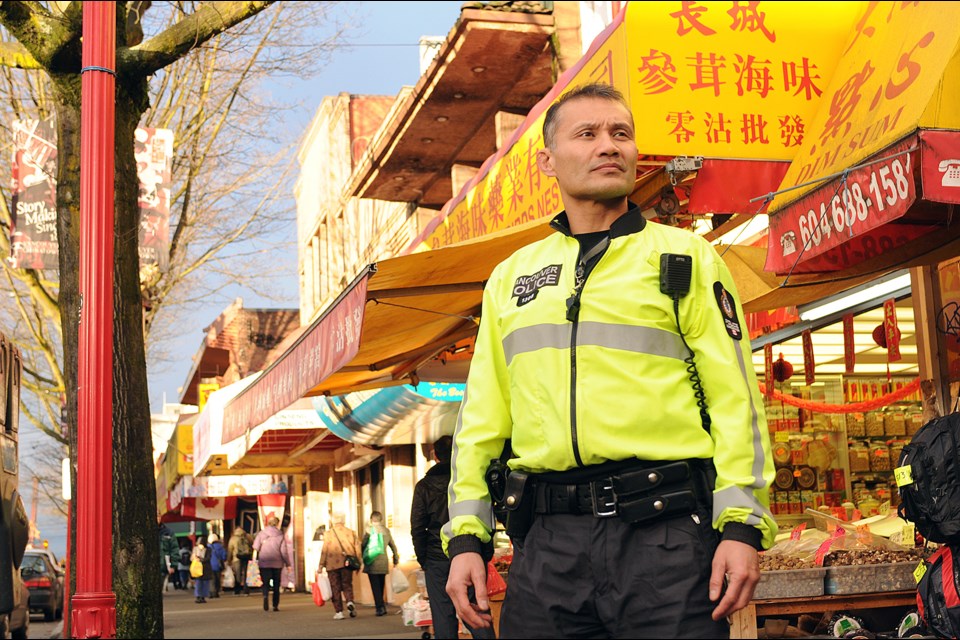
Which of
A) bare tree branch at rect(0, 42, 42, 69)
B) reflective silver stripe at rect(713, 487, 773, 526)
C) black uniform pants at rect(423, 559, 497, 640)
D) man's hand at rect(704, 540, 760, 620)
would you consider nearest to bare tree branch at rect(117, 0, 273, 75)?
bare tree branch at rect(0, 42, 42, 69)

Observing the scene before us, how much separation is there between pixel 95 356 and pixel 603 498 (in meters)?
4.43

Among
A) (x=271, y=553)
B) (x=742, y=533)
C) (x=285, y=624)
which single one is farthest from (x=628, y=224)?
(x=271, y=553)

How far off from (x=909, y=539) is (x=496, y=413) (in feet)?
19.0

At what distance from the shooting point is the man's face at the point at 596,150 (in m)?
3.23

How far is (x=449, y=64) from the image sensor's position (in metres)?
16.5

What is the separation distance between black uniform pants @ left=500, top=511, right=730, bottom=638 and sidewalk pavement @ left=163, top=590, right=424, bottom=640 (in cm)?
1156

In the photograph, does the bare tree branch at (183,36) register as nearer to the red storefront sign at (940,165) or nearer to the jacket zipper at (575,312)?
the red storefront sign at (940,165)

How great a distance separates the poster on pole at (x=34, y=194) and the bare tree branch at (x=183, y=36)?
422 cm

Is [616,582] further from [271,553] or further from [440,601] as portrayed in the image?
[271,553]

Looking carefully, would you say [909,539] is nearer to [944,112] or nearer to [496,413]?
[944,112]

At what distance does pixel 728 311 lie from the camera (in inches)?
121

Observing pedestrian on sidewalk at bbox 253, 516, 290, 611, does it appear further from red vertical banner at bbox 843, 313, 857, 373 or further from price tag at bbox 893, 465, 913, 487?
price tag at bbox 893, 465, 913, 487

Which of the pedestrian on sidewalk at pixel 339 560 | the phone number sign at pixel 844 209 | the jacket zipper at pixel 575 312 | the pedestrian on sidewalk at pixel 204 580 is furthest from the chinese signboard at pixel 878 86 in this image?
the pedestrian on sidewalk at pixel 204 580

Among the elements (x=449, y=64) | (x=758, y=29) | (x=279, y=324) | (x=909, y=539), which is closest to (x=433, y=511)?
(x=909, y=539)
